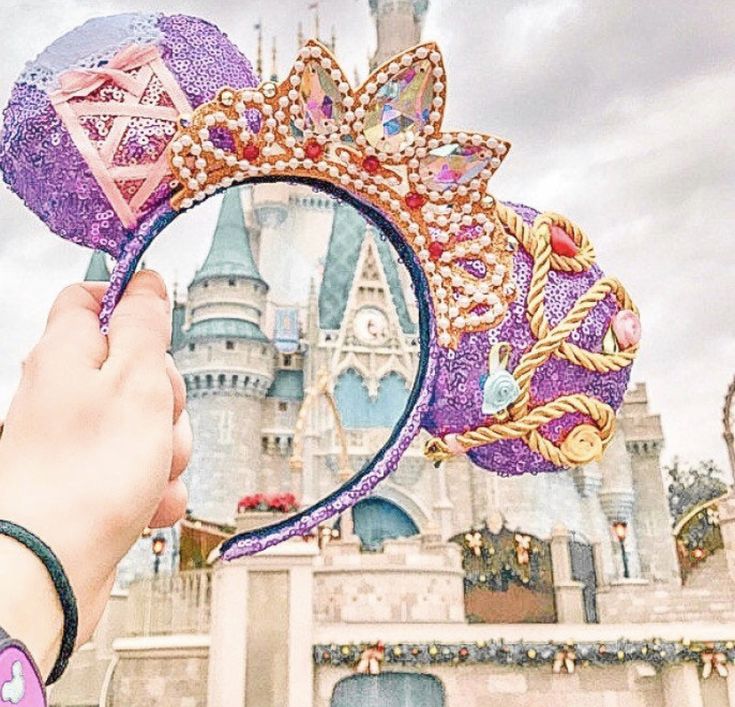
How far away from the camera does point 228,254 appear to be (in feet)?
96.0

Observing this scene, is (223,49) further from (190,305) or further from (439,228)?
(190,305)

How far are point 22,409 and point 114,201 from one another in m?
0.44

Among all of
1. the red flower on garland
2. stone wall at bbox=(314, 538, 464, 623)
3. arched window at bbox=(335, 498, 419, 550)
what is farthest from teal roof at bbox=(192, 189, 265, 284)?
the red flower on garland

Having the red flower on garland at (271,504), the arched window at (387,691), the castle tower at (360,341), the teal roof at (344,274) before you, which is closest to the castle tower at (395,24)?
the teal roof at (344,274)

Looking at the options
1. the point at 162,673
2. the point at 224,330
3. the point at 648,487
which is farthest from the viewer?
the point at 648,487

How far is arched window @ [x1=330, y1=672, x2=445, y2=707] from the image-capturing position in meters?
8.11

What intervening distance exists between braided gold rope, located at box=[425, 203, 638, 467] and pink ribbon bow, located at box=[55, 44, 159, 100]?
780 millimetres

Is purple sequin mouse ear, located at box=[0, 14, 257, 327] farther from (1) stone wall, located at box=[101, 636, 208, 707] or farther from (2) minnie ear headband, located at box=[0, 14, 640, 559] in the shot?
(1) stone wall, located at box=[101, 636, 208, 707]

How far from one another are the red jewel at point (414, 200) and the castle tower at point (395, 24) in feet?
115

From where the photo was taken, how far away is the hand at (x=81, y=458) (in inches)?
38.6

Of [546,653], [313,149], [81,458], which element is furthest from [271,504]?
[81,458]

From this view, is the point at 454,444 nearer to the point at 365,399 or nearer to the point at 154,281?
the point at 154,281

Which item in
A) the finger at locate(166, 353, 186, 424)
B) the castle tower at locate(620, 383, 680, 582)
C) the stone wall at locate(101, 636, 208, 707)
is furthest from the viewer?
the castle tower at locate(620, 383, 680, 582)

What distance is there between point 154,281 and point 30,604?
2.08 feet
